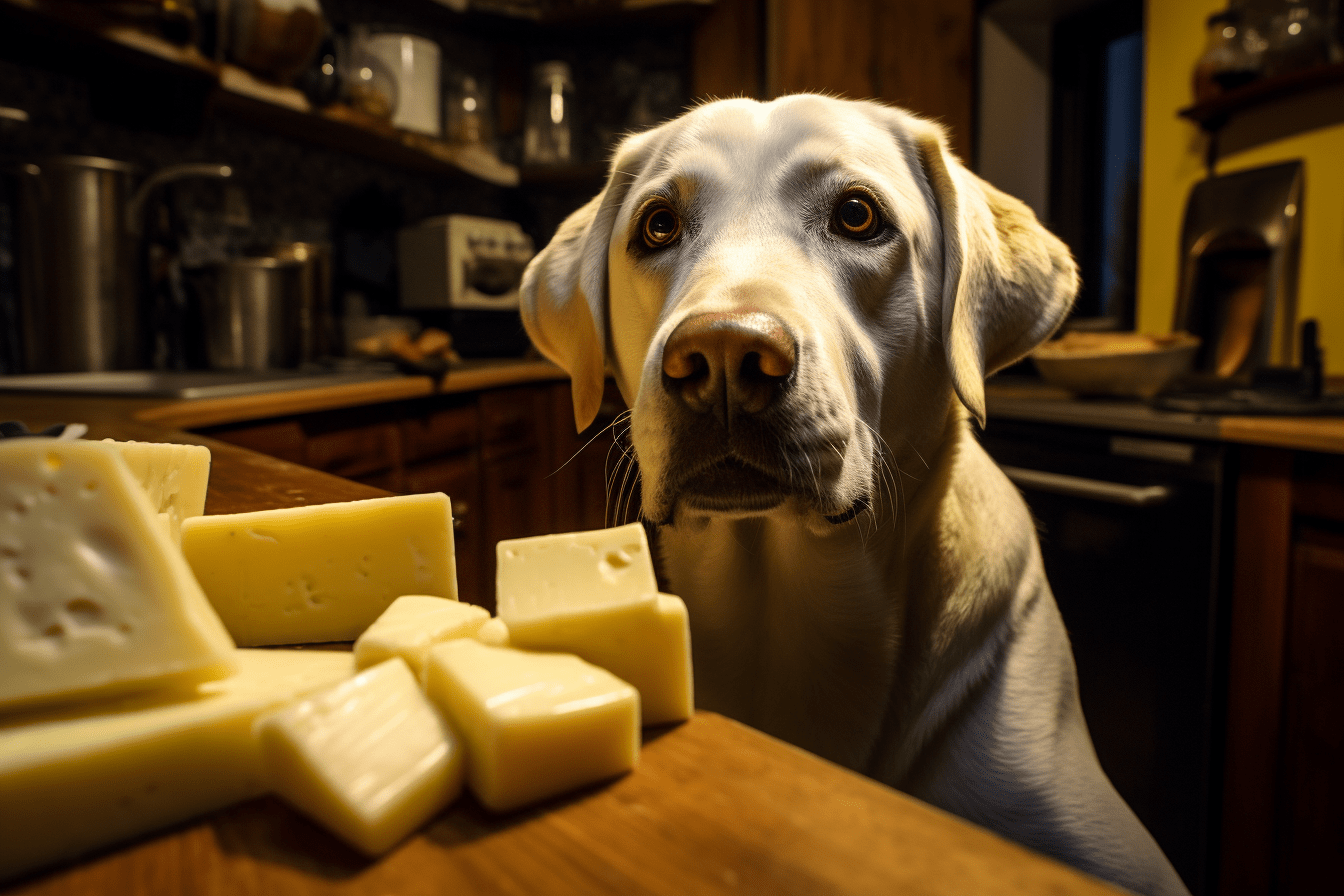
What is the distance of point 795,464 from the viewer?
0.94m

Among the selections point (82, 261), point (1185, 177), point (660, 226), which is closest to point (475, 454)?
point (82, 261)

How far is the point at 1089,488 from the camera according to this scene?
2.07 metres

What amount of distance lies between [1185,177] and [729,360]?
3.01 m

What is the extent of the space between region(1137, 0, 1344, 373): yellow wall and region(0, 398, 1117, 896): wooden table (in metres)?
3.15

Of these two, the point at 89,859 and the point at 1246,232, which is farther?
the point at 1246,232

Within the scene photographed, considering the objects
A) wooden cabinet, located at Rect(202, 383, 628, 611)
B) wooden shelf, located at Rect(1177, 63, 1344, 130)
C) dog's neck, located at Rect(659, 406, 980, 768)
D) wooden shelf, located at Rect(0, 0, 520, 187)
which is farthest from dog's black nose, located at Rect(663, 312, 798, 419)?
wooden shelf, located at Rect(1177, 63, 1344, 130)

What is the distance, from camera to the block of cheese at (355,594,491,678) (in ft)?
1.56

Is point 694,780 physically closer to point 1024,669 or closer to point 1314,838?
point 1024,669

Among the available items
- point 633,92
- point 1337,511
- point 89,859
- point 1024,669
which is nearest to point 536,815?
point 89,859

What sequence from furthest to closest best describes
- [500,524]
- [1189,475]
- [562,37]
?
[562,37] < [500,524] < [1189,475]

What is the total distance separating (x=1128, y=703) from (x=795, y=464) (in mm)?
1624

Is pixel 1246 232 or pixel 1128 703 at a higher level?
pixel 1246 232

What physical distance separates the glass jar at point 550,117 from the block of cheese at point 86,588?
4.32 meters

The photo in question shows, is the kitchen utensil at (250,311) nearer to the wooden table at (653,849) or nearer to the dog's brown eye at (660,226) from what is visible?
the dog's brown eye at (660,226)
